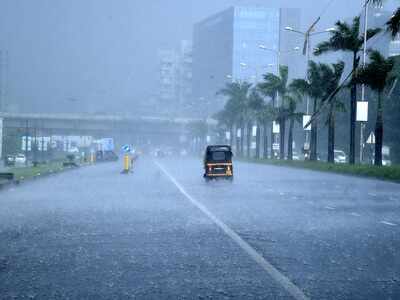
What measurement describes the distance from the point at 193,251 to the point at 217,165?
2539cm

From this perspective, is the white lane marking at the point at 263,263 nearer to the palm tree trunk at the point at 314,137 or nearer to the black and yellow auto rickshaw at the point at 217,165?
the black and yellow auto rickshaw at the point at 217,165

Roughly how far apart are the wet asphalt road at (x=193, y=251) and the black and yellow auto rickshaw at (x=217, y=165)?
627 inches

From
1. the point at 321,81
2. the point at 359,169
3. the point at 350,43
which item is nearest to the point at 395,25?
the point at 359,169

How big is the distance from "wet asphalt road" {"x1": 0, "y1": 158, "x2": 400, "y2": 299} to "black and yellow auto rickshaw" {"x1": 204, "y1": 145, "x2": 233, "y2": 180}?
1591 cm

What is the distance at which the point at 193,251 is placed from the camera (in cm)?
1058

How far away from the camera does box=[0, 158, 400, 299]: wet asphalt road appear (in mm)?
7855

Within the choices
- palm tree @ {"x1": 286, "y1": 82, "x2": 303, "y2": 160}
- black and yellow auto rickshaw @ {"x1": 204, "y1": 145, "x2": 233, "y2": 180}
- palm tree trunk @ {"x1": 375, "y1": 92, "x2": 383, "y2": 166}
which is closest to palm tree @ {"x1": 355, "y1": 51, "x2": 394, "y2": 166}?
palm tree trunk @ {"x1": 375, "y1": 92, "x2": 383, "y2": 166}

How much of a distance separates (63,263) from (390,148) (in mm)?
68947

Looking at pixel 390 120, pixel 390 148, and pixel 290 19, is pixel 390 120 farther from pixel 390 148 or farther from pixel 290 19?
pixel 290 19

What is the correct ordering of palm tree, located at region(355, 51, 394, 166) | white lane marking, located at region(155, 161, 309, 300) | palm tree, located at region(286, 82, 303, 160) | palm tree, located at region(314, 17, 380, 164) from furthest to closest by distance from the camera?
palm tree, located at region(286, 82, 303, 160), palm tree, located at region(314, 17, 380, 164), palm tree, located at region(355, 51, 394, 166), white lane marking, located at region(155, 161, 309, 300)

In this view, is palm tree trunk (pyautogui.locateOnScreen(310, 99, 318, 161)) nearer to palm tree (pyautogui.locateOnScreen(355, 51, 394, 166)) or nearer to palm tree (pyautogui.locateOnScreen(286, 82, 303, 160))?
palm tree (pyautogui.locateOnScreen(286, 82, 303, 160))

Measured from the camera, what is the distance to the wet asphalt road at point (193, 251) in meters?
7.86

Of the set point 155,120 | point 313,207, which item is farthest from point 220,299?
point 155,120

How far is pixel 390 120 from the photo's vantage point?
7150cm
